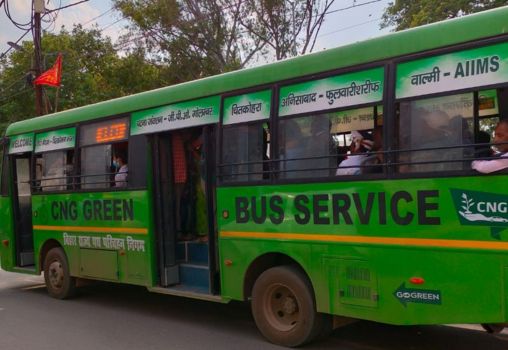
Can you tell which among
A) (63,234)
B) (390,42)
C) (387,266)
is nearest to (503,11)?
(390,42)

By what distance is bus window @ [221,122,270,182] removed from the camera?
604cm

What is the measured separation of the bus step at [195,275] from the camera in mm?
7004

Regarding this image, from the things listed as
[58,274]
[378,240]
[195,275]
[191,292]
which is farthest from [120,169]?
[378,240]

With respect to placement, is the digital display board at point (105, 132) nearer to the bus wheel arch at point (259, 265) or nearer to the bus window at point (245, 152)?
the bus window at point (245, 152)

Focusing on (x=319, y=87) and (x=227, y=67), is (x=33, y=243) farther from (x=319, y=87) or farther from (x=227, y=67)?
(x=227, y=67)

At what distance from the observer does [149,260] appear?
7.34 metres

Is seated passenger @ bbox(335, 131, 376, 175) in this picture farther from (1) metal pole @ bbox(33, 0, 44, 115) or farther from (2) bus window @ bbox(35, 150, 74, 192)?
(1) metal pole @ bbox(33, 0, 44, 115)

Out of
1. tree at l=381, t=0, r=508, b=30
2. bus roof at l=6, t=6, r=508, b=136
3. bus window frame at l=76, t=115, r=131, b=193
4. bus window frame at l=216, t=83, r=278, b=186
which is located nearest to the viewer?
bus roof at l=6, t=6, r=508, b=136

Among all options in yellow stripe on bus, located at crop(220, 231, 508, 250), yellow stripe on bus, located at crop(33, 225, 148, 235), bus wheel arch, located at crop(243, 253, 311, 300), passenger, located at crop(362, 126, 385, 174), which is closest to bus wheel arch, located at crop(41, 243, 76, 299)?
yellow stripe on bus, located at crop(33, 225, 148, 235)

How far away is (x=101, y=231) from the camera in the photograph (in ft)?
26.7

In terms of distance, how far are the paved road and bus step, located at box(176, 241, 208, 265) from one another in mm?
806

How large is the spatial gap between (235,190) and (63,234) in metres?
3.99

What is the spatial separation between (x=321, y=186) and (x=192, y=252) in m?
2.63

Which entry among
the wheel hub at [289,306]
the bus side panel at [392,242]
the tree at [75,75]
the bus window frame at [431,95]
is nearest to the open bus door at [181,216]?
the bus side panel at [392,242]
